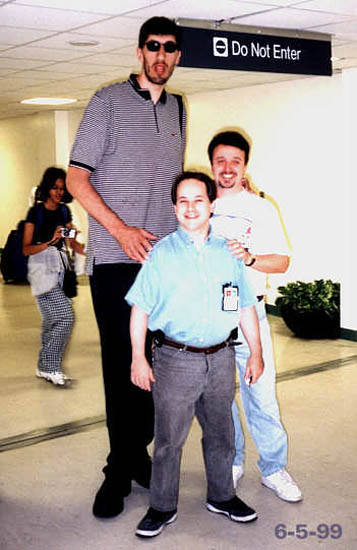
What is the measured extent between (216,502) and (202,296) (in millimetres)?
964

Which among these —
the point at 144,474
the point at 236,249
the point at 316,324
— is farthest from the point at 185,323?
the point at 316,324

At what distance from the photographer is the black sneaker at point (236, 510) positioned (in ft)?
10.5

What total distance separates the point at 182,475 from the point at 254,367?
96 cm

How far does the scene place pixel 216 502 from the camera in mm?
3232

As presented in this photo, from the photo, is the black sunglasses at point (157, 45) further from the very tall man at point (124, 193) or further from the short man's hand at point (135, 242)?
the short man's hand at point (135, 242)

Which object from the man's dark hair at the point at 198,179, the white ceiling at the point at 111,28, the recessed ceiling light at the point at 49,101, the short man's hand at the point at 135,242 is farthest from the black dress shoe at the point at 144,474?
the recessed ceiling light at the point at 49,101

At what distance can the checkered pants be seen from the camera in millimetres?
5660

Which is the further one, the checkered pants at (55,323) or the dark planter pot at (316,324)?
the dark planter pot at (316,324)

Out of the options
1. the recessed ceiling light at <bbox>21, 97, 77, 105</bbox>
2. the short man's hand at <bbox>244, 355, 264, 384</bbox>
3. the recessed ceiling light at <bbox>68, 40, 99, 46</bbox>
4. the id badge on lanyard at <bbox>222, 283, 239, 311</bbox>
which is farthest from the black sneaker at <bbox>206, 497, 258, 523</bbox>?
the recessed ceiling light at <bbox>21, 97, 77, 105</bbox>

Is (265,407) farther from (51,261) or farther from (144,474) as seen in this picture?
(51,261)

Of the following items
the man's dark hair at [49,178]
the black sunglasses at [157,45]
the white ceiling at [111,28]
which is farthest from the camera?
the man's dark hair at [49,178]

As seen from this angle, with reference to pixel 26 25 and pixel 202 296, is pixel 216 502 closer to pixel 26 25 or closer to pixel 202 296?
pixel 202 296

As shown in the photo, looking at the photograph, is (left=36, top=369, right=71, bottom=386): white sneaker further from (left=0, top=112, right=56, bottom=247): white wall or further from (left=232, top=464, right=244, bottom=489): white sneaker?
(left=0, top=112, right=56, bottom=247): white wall
